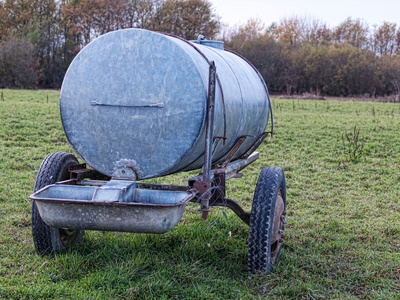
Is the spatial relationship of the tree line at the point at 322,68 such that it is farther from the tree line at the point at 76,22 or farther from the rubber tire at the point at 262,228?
the rubber tire at the point at 262,228

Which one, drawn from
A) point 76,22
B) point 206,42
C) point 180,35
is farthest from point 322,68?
point 206,42

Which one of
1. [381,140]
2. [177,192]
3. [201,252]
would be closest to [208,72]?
[177,192]

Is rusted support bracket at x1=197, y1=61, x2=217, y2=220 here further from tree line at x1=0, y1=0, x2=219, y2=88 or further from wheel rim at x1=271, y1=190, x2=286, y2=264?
tree line at x1=0, y1=0, x2=219, y2=88

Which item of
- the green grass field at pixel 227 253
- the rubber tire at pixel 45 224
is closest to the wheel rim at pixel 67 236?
the rubber tire at pixel 45 224

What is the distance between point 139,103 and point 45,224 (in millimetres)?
1415

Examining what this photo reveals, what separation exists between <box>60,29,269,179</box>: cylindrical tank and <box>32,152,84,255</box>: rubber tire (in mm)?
Result: 479

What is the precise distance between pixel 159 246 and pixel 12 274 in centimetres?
135

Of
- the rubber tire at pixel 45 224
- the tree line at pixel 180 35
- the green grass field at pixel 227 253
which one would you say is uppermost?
the tree line at pixel 180 35

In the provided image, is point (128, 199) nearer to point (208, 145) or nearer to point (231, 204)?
point (208, 145)

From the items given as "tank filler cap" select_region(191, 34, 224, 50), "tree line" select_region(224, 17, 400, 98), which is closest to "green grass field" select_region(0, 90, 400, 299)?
"tank filler cap" select_region(191, 34, 224, 50)

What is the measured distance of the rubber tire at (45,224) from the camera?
154 inches

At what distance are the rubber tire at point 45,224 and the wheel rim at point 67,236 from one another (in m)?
0.02

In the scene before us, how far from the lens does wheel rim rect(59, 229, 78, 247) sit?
165 inches

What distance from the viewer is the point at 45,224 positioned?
390 centimetres
